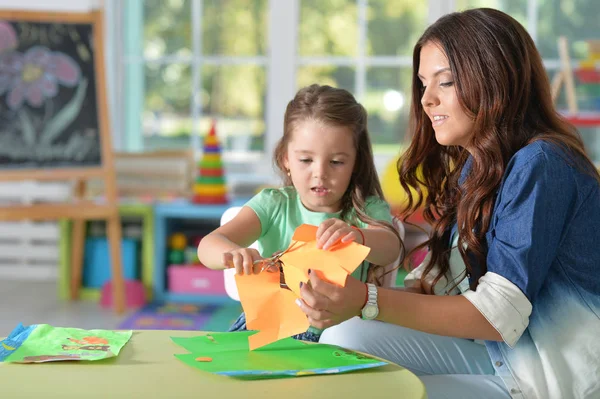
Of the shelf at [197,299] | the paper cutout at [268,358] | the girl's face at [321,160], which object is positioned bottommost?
the shelf at [197,299]

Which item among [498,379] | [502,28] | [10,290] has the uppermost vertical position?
[502,28]

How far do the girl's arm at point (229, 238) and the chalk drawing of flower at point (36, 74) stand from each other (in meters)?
2.02

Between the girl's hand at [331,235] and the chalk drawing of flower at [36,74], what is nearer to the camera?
Result: the girl's hand at [331,235]

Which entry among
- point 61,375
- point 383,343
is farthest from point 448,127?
point 61,375

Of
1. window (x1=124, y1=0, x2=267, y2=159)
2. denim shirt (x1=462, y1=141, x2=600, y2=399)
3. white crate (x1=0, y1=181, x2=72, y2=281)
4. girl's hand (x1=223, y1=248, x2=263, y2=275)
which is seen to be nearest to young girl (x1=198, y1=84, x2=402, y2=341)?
girl's hand (x1=223, y1=248, x2=263, y2=275)

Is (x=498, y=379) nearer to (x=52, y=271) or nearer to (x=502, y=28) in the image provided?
(x=502, y=28)

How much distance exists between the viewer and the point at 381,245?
5.29 ft

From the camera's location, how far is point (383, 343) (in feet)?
4.89

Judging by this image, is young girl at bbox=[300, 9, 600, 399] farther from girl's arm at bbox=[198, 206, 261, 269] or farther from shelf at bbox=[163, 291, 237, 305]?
shelf at bbox=[163, 291, 237, 305]

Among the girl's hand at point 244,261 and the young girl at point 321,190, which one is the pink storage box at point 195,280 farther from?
the girl's hand at point 244,261

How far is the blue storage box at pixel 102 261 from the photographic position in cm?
381

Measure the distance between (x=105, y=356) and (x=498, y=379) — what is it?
651 mm

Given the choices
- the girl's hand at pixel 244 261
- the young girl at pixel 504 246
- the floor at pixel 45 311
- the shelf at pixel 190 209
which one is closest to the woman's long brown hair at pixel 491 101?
the young girl at pixel 504 246

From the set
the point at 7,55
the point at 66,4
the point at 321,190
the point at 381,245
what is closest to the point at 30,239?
the point at 7,55
